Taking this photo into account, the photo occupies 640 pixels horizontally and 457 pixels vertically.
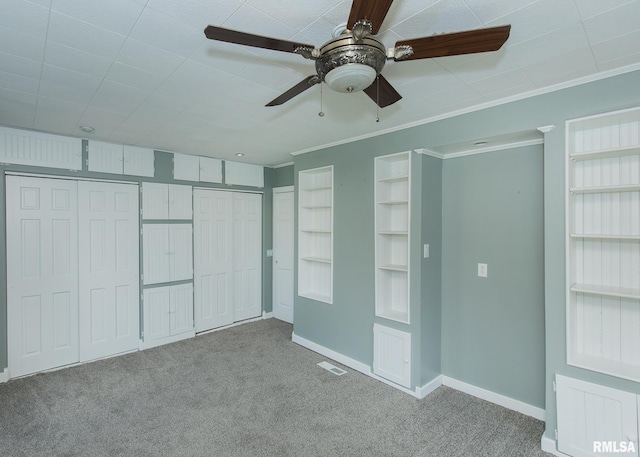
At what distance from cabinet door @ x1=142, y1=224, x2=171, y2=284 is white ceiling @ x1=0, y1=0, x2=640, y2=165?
145 centimetres

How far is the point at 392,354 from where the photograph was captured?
3209mm

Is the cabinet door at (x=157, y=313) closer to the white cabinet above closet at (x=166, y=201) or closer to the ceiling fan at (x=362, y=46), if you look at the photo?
the white cabinet above closet at (x=166, y=201)

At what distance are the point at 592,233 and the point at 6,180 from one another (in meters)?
5.23

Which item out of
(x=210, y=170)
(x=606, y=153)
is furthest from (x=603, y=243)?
(x=210, y=170)

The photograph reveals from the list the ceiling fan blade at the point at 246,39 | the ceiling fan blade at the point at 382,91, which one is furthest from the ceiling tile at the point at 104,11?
the ceiling fan blade at the point at 382,91

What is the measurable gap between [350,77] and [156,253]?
3.79 m

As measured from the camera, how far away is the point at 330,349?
153 inches

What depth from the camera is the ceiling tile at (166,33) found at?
1.54 meters

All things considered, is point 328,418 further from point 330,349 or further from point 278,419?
point 330,349

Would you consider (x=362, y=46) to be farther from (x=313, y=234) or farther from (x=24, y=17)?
(x=313, y=234)

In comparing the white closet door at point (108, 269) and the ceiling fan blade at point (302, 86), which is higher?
the ceiling fan blade at point (302, 86)

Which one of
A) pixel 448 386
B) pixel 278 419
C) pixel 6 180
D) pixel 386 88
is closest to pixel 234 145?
pixel 6 180

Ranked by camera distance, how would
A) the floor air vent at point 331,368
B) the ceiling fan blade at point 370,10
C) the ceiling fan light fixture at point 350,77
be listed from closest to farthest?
the ceiling fan blade at point 370,10 < the ceiling fan light fixture at point 350,77 < the floor air vent at point 331,368

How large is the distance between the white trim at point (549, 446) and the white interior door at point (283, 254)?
3563mm
